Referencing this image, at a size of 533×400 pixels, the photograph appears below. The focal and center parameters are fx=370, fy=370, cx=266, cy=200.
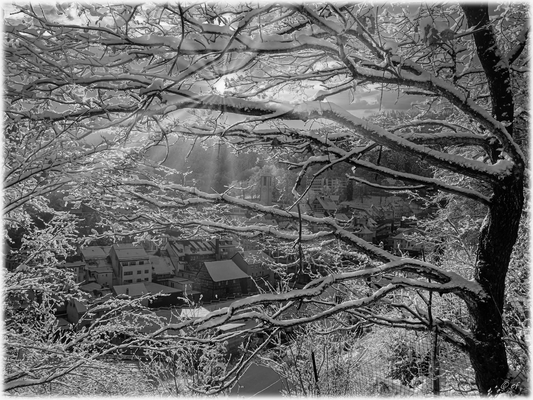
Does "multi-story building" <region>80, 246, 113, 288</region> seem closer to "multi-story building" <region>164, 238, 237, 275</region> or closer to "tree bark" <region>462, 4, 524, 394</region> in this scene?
"multi-story building" <region>164, 238, 237, 275</region>

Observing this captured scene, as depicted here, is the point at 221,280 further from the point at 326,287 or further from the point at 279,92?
the point at 326,287

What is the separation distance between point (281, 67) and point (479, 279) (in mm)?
2714

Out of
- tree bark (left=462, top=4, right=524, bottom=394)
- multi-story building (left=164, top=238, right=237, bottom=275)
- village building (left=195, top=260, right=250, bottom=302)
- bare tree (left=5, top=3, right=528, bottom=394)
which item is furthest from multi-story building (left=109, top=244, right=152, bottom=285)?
tree bark (left=462, top=4, right=524, bottom=394)

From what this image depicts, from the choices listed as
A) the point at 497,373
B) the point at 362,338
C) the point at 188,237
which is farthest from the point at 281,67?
the point at 362,338

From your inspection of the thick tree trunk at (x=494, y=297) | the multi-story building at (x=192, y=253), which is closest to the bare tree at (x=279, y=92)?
the thick tree trunk at (x=494, y=297)

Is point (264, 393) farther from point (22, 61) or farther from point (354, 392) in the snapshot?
point (22, 61)

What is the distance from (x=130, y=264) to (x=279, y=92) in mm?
21711

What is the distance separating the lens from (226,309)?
2.91 metres

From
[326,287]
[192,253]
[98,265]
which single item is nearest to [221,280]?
[192,253]

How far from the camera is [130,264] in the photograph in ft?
75.8

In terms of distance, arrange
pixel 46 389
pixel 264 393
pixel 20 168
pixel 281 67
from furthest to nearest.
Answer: pixel 264 393
pixel 46 389
pixel 281 67
pixel 20 168

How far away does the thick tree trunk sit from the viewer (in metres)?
3.12

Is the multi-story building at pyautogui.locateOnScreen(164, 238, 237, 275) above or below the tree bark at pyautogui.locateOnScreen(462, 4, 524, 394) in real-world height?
below

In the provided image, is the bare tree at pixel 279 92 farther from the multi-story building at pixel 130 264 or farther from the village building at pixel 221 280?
the village building at pixel 221 280
